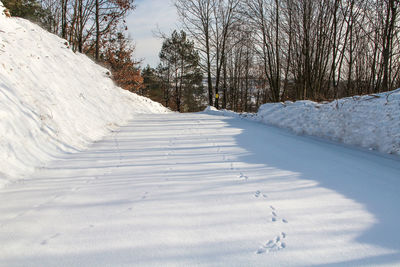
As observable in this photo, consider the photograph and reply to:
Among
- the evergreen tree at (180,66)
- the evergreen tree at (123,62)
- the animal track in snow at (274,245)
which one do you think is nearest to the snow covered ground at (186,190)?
the animal track in snow at (274,245)

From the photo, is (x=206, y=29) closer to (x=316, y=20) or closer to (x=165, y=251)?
(x=316, y=20)

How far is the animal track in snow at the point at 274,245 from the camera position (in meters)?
1.93

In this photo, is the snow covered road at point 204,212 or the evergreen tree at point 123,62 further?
the evergreen tree at point 123,62

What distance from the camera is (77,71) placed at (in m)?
9.76

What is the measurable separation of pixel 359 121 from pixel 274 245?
4511 mm

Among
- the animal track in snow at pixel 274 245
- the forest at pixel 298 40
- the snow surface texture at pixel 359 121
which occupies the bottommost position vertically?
the animal track in snow at pixel 274 245

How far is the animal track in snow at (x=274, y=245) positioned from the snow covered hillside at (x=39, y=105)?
3.27 m

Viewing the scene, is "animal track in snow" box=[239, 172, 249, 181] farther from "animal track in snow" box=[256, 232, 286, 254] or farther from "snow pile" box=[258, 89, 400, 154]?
"snow pile" box=[258, 89, 400, 154]

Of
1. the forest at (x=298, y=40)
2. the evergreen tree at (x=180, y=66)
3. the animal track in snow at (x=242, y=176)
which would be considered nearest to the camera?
the animal track in snow at (x=242, y=176)

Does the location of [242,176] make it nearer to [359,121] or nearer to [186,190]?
[186,190]

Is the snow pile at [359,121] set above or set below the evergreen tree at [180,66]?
below

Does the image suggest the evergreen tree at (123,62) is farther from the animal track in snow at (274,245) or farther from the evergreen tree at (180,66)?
the animal track in snow at (274,245)

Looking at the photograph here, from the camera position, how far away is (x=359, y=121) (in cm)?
528

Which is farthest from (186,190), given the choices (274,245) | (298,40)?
(298,40)
